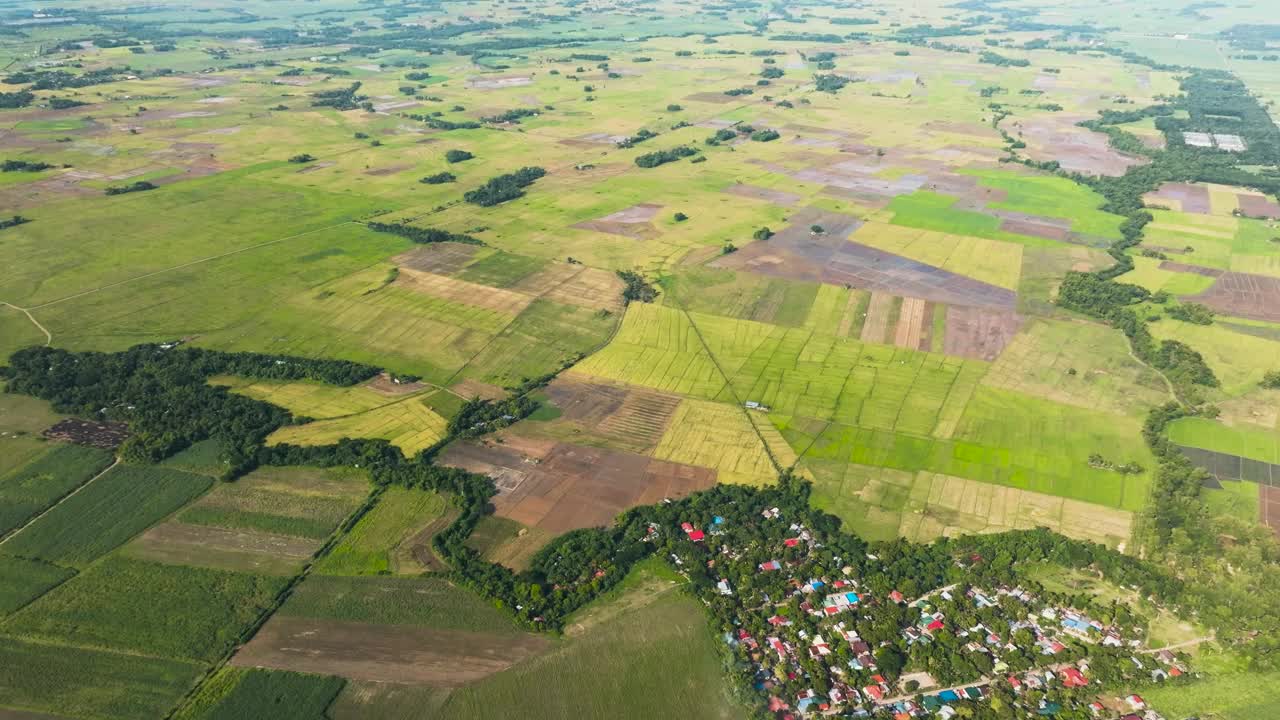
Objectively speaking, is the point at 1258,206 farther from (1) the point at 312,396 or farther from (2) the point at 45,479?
(2) the point at 45,479

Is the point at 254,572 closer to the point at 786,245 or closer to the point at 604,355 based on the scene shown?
the point at 604,355

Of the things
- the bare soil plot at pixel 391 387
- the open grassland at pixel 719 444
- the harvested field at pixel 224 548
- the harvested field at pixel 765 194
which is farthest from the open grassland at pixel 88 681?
the harvested field at pixel 765 194

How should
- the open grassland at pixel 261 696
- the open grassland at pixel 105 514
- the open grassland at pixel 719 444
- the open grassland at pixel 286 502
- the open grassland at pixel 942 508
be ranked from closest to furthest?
1. the open grassland at pixel 261 696
2. the open grassland at pixel 105 514
3. the open grassland at pixel 286 502
4. the open grassland at pixel 942 508
5. the open grassland at pixel 719 444

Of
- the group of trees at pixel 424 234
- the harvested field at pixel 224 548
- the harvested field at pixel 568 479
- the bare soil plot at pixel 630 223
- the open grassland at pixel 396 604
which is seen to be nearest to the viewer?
the open grassland at pixel 396 604

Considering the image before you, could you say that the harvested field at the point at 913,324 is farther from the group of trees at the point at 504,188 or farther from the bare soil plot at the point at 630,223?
the group of trees at the point at 504,188

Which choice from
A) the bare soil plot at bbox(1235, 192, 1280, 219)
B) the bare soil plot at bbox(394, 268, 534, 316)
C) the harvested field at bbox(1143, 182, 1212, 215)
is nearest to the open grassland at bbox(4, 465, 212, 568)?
the bare soil plot at bbox(394, 268, 534, 316)

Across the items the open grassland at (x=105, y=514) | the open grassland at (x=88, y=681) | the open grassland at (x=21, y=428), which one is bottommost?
the open grassland at (x=88, y=681)

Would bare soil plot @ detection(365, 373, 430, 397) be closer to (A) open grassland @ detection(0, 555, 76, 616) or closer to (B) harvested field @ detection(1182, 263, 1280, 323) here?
(A) open grassland @ detection(0, 555, 76, 616)
